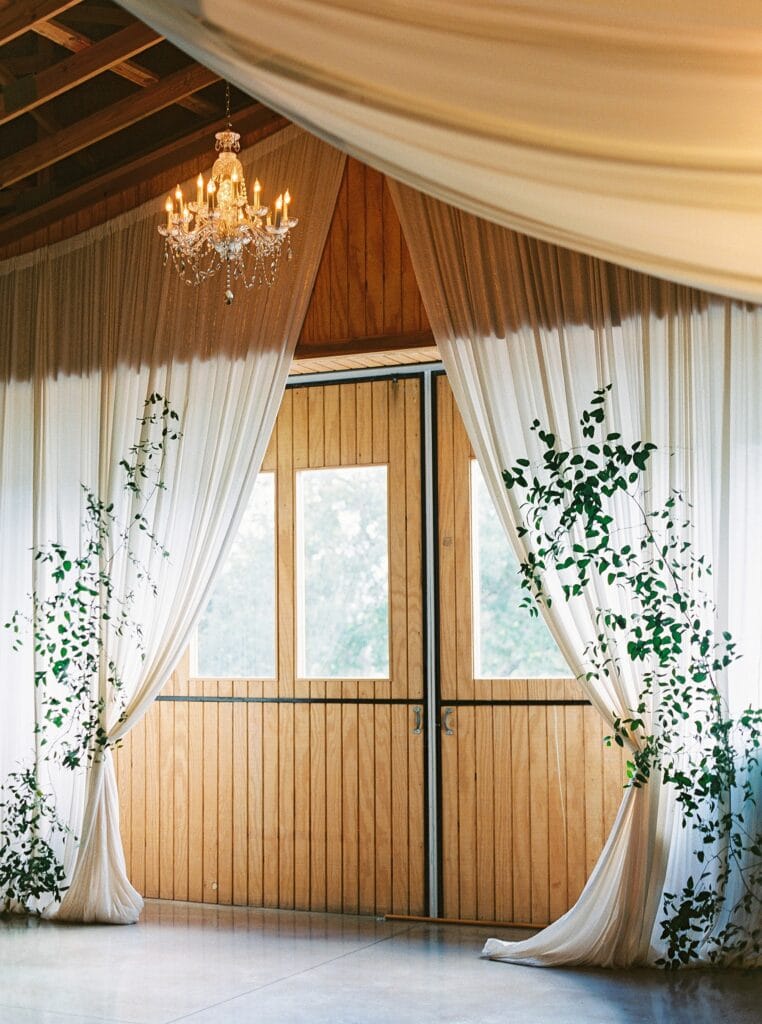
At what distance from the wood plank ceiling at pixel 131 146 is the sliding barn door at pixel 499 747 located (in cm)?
66

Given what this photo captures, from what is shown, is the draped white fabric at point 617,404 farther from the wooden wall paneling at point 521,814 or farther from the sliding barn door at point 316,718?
the sliding barn door at point 316,718

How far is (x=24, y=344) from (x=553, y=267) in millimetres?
2996

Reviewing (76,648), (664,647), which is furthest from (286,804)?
(664,647)

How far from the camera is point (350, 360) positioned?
5.83 meters

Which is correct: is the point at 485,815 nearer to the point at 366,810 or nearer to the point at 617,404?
the point at 366,810

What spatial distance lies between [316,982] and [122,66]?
4.07 meters

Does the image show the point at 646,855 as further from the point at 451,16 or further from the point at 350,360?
the point at 451,16

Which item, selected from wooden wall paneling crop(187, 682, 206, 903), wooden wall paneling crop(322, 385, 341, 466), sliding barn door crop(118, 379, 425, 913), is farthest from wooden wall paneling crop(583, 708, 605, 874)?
wooden wall paneling crop(187, 682, 206, 903)

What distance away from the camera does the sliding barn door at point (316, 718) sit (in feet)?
19.8

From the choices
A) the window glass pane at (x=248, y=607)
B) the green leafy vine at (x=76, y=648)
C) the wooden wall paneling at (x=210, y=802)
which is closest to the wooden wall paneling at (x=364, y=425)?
the window glass pane at (x=248, y=607)

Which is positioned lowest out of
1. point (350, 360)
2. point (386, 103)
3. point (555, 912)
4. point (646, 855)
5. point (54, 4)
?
point (555, 912)

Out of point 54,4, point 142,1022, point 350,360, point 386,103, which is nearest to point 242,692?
point 350,360

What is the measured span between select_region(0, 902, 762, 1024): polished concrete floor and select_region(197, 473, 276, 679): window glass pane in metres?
1.37

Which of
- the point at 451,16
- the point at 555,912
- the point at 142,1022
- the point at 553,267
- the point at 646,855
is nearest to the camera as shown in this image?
the point at 451,16
